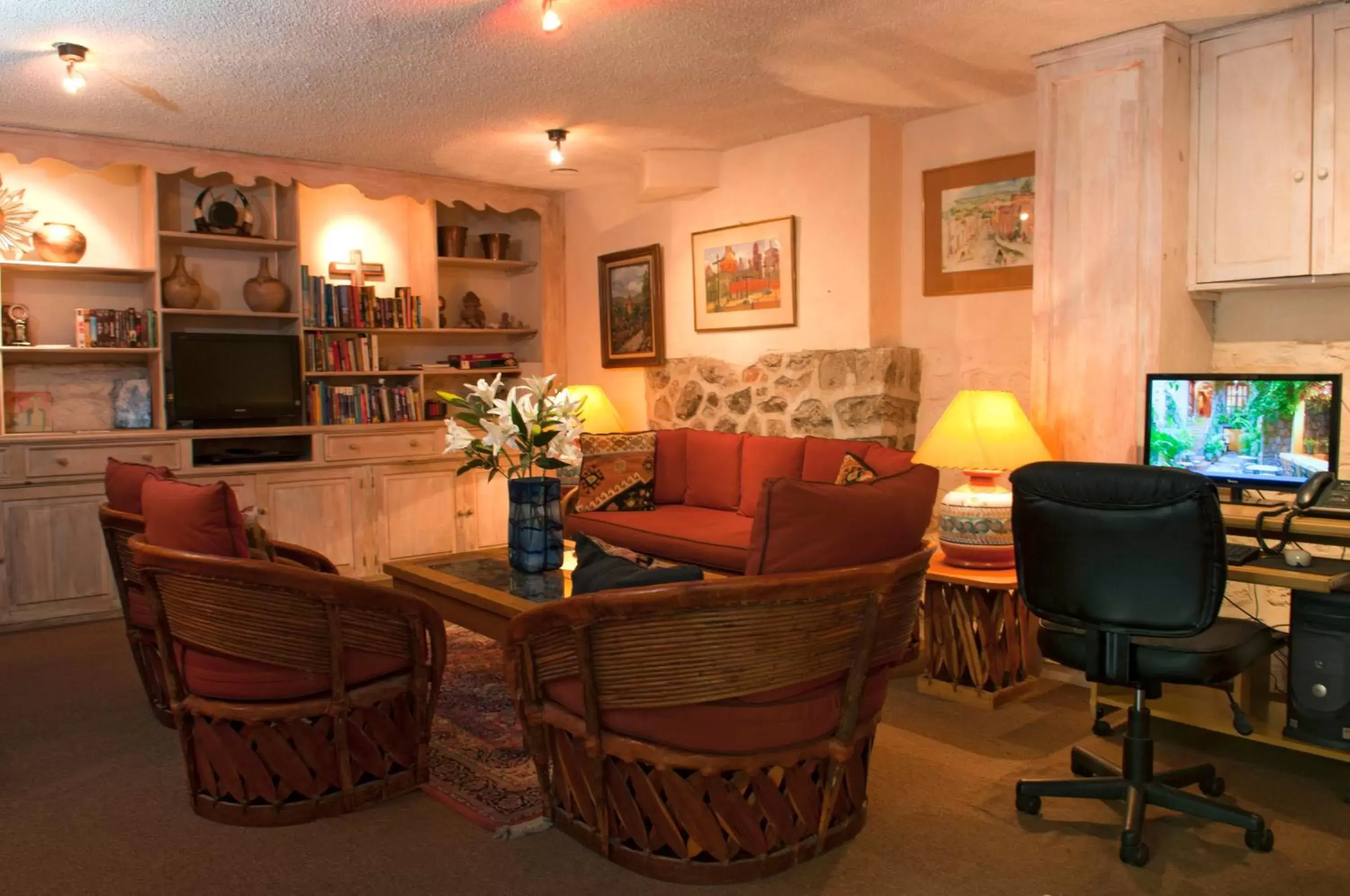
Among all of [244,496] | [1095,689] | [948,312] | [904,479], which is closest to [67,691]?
[244,496]

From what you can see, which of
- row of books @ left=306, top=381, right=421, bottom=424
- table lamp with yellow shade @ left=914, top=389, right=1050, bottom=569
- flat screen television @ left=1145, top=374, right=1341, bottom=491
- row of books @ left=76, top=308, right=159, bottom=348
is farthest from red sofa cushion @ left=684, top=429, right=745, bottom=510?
row of books @ left=76, top=308, right=159, bottom=348

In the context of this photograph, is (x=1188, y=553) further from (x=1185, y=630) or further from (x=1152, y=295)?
(x=1152, y=295)

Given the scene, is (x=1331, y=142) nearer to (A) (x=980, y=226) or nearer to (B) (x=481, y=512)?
(A) (x=980, y=226)

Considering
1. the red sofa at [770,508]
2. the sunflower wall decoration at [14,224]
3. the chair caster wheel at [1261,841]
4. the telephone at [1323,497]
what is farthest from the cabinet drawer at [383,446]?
the chair caster wheel at [1261,841]

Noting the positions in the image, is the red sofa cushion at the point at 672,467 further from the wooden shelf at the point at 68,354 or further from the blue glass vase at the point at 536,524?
the wooden shelf at the point at 68,354

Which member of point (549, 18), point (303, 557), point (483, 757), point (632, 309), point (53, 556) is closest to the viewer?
point (483, 757)

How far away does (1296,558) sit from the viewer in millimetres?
2760

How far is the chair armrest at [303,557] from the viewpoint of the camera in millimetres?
3355

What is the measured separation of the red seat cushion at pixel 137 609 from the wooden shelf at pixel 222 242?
108 inches

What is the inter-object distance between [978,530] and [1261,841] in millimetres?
1375

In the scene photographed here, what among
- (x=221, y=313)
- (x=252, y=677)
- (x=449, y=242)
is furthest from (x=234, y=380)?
(x=252, y=677)

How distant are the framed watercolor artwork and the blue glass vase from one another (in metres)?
2.65

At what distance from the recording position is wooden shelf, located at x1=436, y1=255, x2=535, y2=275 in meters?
6.54

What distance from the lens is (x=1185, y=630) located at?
2.35m
